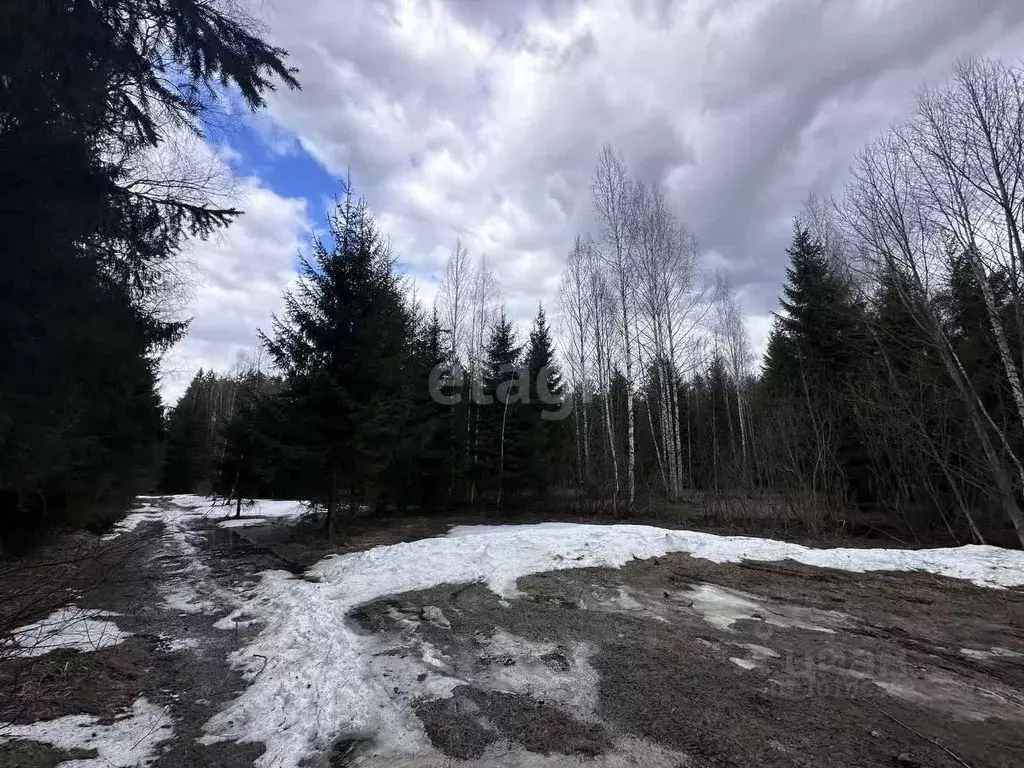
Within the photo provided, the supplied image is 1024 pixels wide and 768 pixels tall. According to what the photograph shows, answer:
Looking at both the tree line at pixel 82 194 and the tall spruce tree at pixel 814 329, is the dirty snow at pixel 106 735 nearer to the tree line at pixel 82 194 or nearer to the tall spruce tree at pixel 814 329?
the tree line at pixel 82 194

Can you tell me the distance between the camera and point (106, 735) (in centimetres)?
314

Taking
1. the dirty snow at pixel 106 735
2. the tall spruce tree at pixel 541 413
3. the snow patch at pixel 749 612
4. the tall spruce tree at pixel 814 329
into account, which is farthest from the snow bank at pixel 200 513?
the tall spruce tree at pixel 814 329

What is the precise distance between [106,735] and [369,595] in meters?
3.69

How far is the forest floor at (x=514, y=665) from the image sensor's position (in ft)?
9.62

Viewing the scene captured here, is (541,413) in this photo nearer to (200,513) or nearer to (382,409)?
(382,409)

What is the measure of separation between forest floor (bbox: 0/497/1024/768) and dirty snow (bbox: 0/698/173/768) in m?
0.02

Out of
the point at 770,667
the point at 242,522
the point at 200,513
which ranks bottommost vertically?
the point at 200,513

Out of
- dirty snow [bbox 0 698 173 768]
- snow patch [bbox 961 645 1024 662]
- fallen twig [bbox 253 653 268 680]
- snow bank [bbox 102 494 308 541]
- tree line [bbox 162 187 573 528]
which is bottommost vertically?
snow bank [bbox 102 494 308 541]

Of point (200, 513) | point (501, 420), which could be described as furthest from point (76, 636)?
point (200, 513)

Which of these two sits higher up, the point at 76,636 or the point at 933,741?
the point at 933,741

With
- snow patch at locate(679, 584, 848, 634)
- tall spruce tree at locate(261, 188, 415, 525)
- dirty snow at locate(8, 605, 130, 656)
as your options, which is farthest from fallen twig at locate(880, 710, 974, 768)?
tall spruce tree at locate(261, 188, 415, 525)

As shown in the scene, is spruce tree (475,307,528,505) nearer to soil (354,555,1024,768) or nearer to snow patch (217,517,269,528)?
snow patch (217,517,269,528)

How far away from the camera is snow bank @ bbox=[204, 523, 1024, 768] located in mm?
3277

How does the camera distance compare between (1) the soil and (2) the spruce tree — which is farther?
(2) the spruce tree
